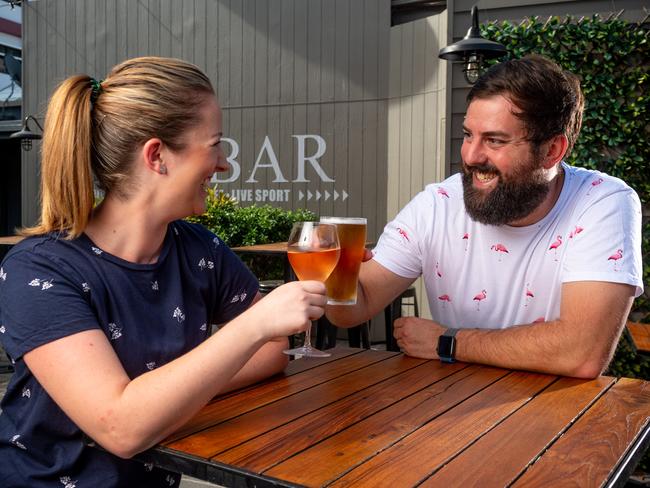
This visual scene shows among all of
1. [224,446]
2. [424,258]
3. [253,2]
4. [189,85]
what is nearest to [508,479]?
[224,446]

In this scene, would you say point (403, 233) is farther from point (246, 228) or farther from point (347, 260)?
point (246, 228)

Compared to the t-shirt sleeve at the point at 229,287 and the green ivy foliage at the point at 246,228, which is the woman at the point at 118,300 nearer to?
the t-shirt sleeve at the point at 229,287

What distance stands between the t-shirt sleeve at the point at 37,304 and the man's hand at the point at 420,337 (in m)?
0.92

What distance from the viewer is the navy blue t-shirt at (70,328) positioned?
121cm

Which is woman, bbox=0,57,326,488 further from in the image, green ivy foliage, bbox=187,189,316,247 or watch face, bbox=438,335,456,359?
green ivy foliage, bbox=187,189,316,247

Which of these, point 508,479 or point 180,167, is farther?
point 180,167

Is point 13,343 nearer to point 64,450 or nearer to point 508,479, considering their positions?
point 64,450

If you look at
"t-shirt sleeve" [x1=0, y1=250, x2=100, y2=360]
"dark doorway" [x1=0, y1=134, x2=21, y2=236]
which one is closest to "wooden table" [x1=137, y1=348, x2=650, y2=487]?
"t-shirt sleeve" [x1=0, y1=250, x2=100, y2=360]

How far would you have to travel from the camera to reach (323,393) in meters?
1.49

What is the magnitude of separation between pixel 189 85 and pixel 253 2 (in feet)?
21.4

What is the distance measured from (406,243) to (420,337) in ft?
1.31

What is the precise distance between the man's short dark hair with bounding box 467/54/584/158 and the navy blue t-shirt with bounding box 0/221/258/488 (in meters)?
1.12

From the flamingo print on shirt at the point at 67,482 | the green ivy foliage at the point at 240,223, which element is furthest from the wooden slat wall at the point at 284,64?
the flamingo print on shirt at the point at 67,482

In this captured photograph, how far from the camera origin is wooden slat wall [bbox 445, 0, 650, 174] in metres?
4.64
